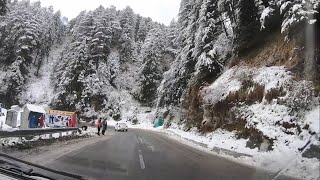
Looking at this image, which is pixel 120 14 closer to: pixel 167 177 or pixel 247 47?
pixel 247 47

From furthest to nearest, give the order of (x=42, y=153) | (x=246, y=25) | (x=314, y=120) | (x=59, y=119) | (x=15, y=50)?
1. (x=15, y=50)
2. (x=59, y=119)
3. (x=246, y=25)
4. (x=42, y=153)
5. (x=314, y=120)

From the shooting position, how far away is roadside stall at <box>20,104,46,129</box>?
2755 cm

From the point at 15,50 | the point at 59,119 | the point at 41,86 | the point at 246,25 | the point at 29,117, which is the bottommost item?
the point at 59,119

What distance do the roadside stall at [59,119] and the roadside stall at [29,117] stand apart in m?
5.09

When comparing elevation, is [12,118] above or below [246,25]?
below

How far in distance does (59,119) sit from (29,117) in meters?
8.13

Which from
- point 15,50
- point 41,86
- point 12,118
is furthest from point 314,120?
point 41,86

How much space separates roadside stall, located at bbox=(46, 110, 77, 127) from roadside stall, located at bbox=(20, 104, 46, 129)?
509 centimetres

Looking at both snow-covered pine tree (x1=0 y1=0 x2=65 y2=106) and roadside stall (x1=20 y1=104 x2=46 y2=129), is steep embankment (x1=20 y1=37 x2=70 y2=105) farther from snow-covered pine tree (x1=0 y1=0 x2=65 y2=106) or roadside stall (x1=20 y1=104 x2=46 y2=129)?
roadside stall (x1=20 y1=104 x2=46 y2=129)

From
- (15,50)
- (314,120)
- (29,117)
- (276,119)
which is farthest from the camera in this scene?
(15,50)

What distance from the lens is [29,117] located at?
27781 millimetres

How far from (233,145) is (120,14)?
11187 centimetres

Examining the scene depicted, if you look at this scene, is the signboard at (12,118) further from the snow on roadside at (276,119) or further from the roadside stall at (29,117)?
the snow on roadside at (276,119)

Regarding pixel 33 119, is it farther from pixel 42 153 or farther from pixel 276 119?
pixel 276 119
